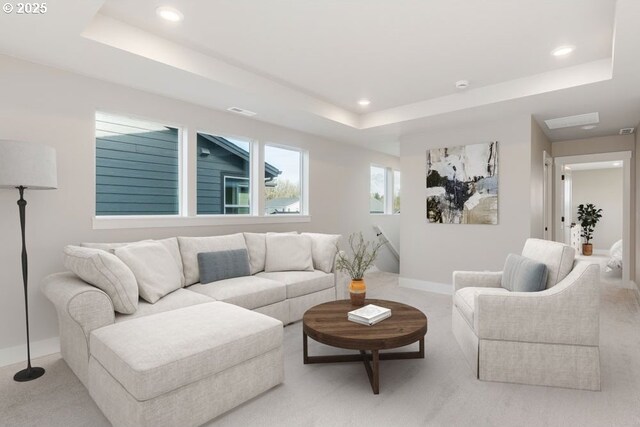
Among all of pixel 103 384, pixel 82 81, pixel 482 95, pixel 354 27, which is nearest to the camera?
pixel 103 384

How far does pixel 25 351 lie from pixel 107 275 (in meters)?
1.25

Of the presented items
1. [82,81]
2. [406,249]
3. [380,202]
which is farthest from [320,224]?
[82,81]

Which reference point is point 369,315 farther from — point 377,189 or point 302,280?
point 377,189

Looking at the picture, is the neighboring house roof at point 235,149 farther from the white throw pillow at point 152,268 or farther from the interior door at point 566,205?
the interior door at point 566,205

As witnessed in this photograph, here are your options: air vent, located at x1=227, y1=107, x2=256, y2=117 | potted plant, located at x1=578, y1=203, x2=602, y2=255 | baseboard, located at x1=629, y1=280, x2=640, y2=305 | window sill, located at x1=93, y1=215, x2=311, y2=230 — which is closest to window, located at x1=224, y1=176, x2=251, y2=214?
window sill, located at x1=93, y1=215, x2=311, y2=230

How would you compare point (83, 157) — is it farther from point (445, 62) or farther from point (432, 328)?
point (432, 328)

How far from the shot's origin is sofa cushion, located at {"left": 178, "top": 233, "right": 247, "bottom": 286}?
3.26 metres

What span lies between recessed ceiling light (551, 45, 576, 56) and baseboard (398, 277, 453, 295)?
3.04 meters

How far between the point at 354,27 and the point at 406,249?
3.50 m

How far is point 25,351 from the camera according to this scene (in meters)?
2.70

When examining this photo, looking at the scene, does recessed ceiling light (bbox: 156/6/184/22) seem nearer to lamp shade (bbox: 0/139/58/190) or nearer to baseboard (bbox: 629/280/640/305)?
lamp shade (bbox: 0/139/58/190)

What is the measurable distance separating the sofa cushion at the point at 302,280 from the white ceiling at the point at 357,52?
1.90 meters

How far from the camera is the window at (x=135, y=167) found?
3.31 metres

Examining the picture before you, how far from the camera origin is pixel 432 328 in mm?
3336
